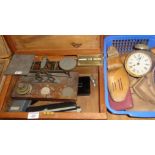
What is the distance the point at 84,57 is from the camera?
34.4 inches

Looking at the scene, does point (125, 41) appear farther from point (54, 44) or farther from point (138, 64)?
point (54, 44)

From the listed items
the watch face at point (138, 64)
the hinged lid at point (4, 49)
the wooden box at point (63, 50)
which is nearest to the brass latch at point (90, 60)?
the wooden box at point (63, 50)

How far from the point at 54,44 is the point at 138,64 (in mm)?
388

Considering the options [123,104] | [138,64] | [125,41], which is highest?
[125,41]

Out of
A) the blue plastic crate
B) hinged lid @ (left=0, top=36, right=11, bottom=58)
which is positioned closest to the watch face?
the blue plastic crate

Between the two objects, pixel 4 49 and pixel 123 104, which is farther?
pixel 4 49

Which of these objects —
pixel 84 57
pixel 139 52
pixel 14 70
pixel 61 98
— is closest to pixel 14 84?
pixel 14 70

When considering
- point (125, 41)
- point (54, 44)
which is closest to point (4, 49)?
point (54, 44)

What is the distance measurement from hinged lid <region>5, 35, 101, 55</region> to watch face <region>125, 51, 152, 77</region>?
0.50 ft

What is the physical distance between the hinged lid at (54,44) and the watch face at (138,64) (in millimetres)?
151

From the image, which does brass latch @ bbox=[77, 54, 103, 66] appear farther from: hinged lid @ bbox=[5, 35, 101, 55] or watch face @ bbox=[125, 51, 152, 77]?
watch face @ bbox=[125, 51, 152, 77]

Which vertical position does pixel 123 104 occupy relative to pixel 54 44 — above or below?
below

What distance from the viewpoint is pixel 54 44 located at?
2.85ft
